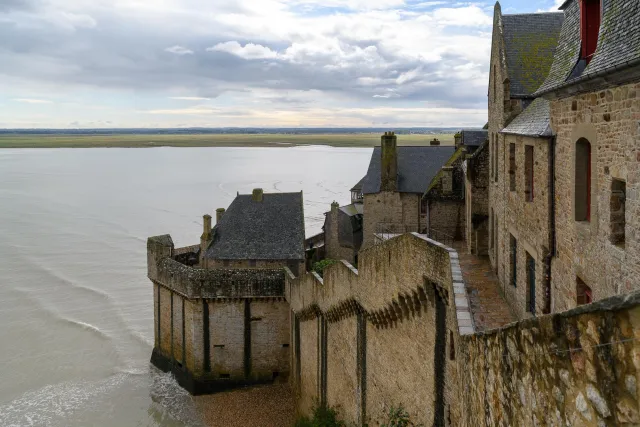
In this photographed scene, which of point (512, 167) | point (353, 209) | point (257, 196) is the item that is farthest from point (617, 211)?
point (353, 209)

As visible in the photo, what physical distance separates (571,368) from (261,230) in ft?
95.0

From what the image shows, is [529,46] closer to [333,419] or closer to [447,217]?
[333,419]

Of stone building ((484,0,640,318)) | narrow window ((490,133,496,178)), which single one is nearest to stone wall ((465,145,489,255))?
narrow window ((490,133,496,178))

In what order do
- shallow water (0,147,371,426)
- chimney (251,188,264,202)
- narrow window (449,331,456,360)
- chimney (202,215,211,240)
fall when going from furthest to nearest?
chimney (251,188,264,202) < chimney (202,215,211,240) < shallow water (0,147,371,426) < narrow window (449,331,456,360)

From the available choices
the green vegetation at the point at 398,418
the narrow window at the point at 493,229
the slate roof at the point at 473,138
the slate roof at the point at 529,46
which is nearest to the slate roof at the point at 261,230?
the slate roof at the point at 473,138

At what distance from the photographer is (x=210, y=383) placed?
93.3 ft

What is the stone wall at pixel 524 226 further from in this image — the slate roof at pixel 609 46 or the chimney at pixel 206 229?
the chimney at pixel 206 229

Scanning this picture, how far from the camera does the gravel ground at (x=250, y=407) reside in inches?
1022

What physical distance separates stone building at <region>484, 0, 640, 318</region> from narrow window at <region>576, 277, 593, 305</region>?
2 cm

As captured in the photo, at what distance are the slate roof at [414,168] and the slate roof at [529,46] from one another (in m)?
19.2

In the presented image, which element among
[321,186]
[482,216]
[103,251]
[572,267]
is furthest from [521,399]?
[321,186]

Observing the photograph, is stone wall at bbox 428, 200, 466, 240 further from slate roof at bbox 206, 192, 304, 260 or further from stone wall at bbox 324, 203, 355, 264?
slate roof at bbox 206, 192, 304, 260

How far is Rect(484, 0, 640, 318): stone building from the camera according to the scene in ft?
26.8

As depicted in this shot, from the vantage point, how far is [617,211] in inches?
342
